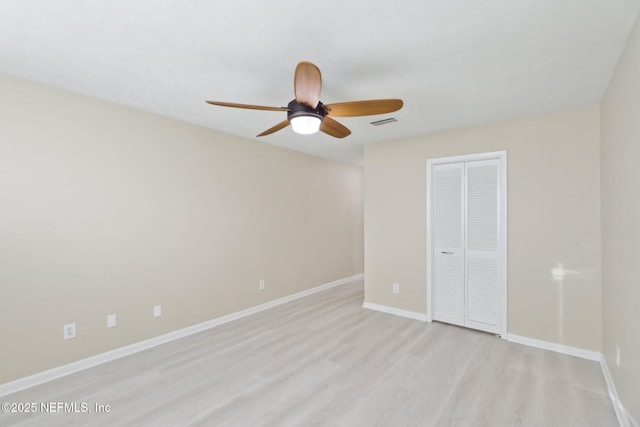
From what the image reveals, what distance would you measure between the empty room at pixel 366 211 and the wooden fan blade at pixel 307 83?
0.05 ft

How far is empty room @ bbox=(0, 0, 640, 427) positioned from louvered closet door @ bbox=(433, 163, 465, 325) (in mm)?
25

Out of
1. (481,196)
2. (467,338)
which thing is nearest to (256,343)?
(467,338)

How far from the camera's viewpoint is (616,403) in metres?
2.12

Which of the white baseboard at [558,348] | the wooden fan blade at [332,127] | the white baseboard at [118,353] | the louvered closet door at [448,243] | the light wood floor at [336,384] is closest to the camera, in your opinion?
the light wood floor at [336,384]

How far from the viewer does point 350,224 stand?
6.17 metres

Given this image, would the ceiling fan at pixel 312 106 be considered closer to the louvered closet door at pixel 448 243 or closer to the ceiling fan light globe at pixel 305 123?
the ceiling fan light globe at pixel 305 123

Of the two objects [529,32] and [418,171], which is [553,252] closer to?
[418,171]

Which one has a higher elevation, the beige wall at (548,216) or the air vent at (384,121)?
the air vent at (384,121)

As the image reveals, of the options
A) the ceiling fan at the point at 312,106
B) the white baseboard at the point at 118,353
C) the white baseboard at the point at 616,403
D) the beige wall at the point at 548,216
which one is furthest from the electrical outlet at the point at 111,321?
the white baseboard at the point at 616,403

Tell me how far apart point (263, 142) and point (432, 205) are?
2.49 metres

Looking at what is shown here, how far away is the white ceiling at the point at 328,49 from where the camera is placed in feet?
5.26

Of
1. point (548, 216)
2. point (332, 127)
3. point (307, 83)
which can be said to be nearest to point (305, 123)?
point (307, 83)

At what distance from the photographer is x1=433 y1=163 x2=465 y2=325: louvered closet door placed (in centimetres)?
369

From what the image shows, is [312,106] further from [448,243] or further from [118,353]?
[118,353]
